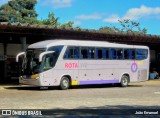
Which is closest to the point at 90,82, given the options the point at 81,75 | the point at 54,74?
the point at 81,75

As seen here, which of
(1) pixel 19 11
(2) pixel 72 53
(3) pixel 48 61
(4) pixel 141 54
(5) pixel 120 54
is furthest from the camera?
(1) pixel 19 11

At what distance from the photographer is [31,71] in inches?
990

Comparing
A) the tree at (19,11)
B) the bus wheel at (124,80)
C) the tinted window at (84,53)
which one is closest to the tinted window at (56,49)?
the tinted window at (84,53)

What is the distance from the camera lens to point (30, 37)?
32031 millimetres

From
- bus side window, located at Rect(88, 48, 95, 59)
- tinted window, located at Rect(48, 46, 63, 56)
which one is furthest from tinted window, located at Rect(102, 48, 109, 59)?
tinted window, located at Rect(48, 46, 63, 56)

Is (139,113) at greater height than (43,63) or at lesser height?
lesser

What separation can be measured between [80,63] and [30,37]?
Answer: 6.62 m

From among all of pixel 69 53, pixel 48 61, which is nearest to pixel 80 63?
pixel 69 53

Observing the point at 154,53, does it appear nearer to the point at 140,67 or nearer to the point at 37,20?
the point at 140,67

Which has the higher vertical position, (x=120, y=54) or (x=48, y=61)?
(x=120, y=54)

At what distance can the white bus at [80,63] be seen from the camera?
2508 cm

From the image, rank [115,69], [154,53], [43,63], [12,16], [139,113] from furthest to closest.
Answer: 1. [12,16]
2. [154,53]
3. [115,69]
4. [43,63]
5. [139,113]

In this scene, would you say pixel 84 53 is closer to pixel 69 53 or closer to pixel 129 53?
pixel 69 53

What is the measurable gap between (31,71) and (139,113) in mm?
13277
